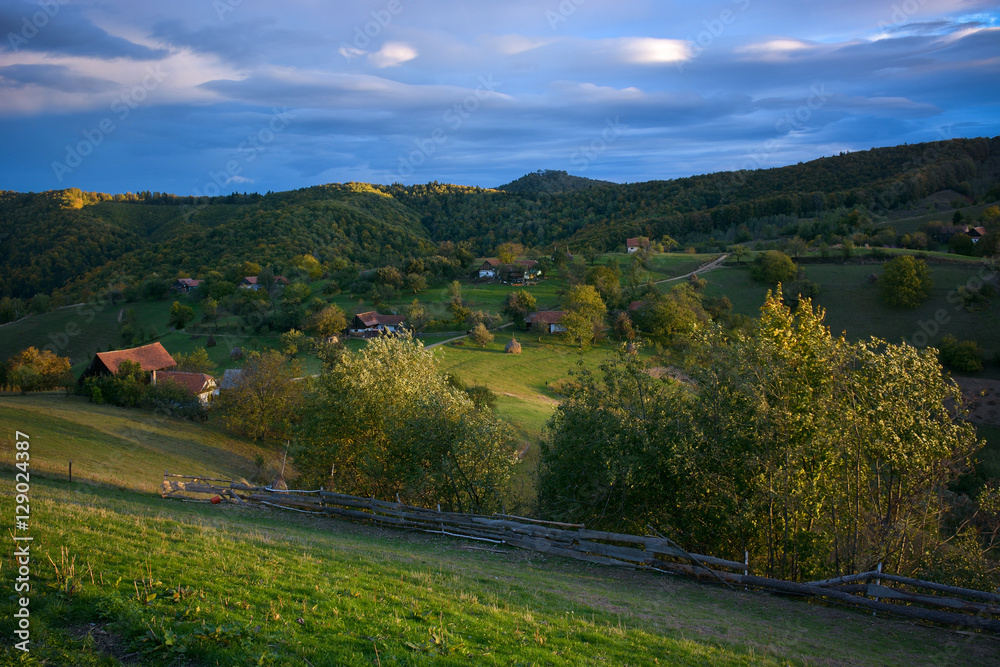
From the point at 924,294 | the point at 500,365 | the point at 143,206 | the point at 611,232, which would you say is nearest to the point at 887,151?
the point at 611,232

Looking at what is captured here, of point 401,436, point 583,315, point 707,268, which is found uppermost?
point 707,268

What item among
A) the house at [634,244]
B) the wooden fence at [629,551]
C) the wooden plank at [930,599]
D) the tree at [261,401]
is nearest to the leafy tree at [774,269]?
the house at [634,244]

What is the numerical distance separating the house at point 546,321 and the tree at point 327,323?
80.5ft

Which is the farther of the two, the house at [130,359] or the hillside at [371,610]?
the house at [130,359]

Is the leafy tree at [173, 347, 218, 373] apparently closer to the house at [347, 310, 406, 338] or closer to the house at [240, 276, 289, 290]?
the house at [347, 310, 406, 338]

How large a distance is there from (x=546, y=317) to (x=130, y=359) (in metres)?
46.2

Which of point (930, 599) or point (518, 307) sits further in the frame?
point (518, 307)

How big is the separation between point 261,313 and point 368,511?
215 feet

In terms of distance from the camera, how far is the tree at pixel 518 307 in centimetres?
7319

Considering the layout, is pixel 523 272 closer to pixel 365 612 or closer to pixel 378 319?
pixel 378 319

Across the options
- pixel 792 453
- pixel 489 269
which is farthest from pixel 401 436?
pixel 489 269

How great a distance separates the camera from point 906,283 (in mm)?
66188

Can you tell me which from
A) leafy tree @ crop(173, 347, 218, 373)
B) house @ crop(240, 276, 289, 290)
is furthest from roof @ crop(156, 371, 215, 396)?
house @ crop(240, 276, 289, 290)

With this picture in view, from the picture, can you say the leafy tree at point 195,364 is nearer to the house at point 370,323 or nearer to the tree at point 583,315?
the house at point 370,323
